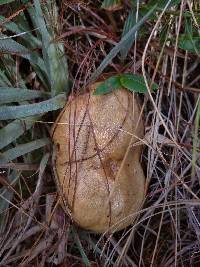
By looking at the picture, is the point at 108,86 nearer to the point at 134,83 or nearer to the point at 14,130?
the point at 134,83

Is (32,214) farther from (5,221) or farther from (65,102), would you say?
(65,102)

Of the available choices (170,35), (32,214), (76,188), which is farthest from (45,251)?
(170,35)

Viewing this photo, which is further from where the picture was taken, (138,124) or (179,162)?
(179,162)

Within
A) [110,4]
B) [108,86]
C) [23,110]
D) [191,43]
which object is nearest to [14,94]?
[23,110]

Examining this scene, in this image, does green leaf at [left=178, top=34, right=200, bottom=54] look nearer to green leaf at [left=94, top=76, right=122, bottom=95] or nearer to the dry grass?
the dry grass

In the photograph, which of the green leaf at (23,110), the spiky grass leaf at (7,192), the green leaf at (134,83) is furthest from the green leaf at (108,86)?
Answer: the spiky grass leaf at (7,192)

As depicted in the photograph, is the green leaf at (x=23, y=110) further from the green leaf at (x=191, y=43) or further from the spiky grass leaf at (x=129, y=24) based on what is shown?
the green leaf at (x=191, y=43)

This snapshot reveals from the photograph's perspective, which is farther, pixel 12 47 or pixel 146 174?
pixel 146 174
